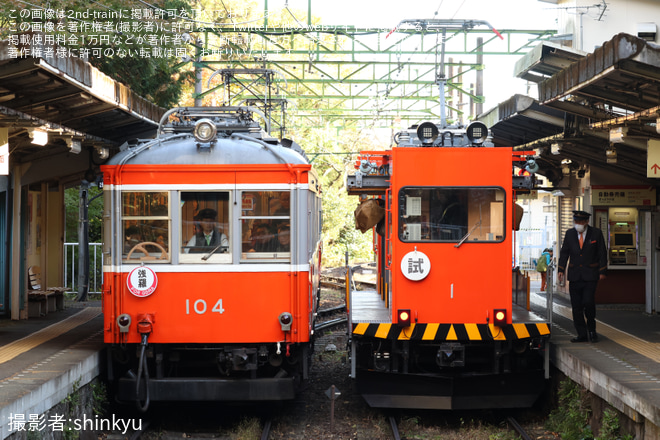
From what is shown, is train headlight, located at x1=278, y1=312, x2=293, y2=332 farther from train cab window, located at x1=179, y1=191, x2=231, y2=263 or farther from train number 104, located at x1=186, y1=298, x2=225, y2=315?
train cab window, located at x1=179, y1=191, x2=231, y2=263

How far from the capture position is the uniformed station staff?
935 centimetres

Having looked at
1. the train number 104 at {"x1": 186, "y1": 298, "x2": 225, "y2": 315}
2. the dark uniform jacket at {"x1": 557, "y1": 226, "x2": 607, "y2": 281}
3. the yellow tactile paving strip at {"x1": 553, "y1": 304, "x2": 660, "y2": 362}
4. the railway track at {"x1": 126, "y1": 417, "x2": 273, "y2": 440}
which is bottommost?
the railway track at {"x1": 126, "y1": 417, "x2": 273, "y2": 440}

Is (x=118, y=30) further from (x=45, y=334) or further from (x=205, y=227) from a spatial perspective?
(x=205, y=227)

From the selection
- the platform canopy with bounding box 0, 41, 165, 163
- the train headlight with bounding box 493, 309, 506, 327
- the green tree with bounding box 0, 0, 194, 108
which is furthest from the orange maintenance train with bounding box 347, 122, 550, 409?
the green tree with bounding box 0, 0, 194, 108

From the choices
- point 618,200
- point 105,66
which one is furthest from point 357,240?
point 618,200

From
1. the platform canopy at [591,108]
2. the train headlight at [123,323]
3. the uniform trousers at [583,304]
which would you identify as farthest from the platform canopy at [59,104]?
the uniform trousers at [583,304]

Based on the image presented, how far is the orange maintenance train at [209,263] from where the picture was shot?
8000mm

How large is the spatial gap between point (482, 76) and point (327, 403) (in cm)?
1630

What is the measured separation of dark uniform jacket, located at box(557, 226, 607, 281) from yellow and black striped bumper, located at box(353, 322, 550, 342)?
57.6 inches

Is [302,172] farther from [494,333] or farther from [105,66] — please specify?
[105,66]

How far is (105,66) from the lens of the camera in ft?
55.3

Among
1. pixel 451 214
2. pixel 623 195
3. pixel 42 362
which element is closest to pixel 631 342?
pixel 451 214

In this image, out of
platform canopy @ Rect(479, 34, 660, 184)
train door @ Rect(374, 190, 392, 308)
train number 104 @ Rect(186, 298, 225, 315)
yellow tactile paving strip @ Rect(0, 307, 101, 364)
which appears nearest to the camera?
platform canopy @ Rect(479, 34, 660, 184)

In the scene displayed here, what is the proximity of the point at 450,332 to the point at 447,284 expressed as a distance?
0.51 m
